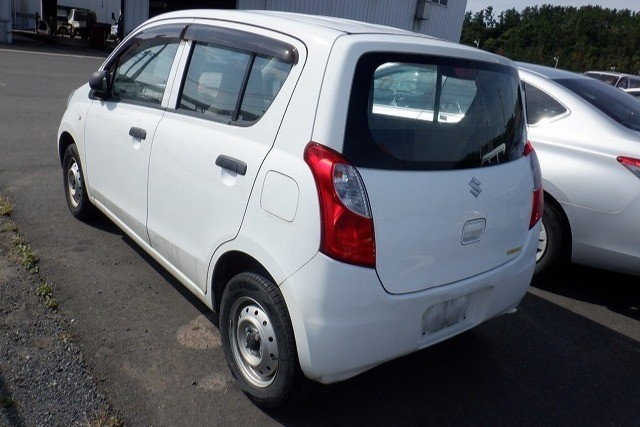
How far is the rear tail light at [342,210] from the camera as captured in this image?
2463mm

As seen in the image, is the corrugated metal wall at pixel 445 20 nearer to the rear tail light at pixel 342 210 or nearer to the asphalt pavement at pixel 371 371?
the asphalt pavement at pixel 371 371

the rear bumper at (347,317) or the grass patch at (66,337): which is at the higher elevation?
the rear bumper at (347,317)

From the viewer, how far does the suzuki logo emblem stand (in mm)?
2850

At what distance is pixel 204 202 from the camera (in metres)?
3.12

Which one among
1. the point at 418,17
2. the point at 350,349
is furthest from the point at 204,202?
the point at 418,17

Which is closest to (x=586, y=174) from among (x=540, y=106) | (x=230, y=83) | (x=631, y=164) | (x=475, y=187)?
(x=631, y=164)

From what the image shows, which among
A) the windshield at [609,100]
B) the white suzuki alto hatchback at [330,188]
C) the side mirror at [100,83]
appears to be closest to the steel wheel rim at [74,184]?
the side mirror at [100,83]

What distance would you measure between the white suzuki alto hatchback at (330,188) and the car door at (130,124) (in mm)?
39

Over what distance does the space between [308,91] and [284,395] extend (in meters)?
1.42

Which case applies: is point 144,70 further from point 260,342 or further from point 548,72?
point 548,72

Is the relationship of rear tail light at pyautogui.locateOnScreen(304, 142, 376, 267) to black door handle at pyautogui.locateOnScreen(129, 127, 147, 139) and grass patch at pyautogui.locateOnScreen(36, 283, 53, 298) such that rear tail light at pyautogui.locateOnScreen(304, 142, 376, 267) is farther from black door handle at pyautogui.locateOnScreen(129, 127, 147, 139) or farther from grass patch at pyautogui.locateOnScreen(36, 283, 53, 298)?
grass patch at pyautogui.locateOnScreen(36, 283, 53, 298)

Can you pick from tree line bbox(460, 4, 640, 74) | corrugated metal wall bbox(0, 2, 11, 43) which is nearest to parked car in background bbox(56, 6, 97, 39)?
corrugated metal wall bbox(0, 2, 11, 43)

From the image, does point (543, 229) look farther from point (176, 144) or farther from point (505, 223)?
point (176, 144)

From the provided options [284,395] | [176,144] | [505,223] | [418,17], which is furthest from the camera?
[418,17]
